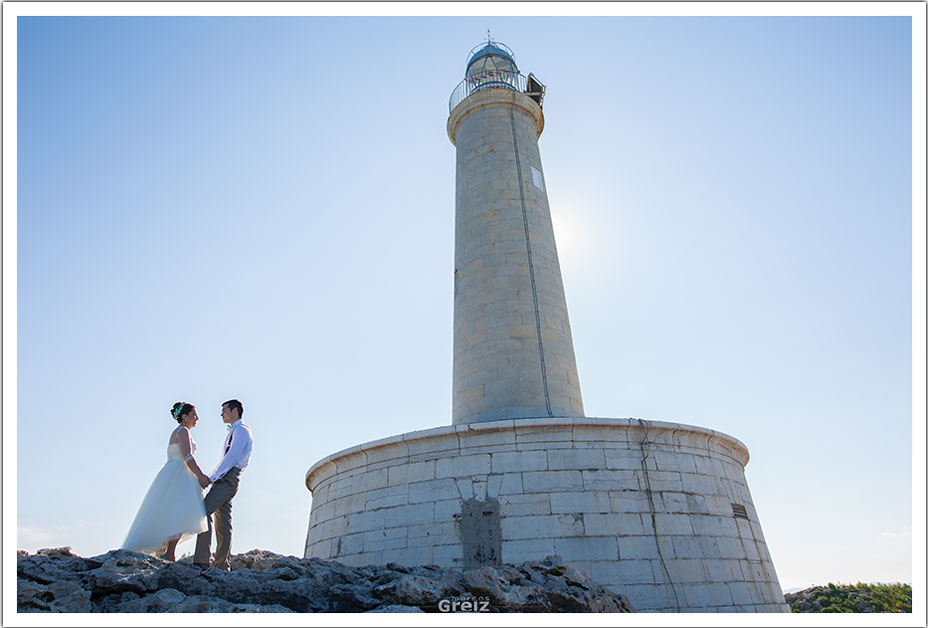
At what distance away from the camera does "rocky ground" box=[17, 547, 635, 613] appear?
13.5 feet

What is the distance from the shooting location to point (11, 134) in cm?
441

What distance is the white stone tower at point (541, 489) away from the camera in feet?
25.0

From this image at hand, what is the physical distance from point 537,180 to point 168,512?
9.85m

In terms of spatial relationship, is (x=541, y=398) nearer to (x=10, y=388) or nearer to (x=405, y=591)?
(x=405, y=591)

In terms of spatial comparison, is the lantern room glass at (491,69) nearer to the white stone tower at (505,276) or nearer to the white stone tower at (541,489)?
the white stone tower at (505,276)

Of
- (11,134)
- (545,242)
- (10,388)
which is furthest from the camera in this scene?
(545,242)

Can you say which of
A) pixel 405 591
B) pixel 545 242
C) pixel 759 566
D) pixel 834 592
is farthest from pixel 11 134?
pixel 834 592

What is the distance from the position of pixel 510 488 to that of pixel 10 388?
5620 millimetres

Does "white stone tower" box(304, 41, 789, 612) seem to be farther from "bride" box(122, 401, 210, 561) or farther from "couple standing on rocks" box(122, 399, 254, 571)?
"bride" box(122, 401, 210, 561)

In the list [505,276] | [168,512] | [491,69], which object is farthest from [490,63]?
[168,512]

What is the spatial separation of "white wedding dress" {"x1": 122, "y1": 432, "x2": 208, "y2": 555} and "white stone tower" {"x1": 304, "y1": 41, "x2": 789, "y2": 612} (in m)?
3.47

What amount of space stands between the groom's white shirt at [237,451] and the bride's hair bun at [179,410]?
1.44 feet

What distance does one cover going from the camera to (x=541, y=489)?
7.95m

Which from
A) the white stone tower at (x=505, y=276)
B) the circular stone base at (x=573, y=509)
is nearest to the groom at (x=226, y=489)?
the circular stone base at (x=573, y=509)
